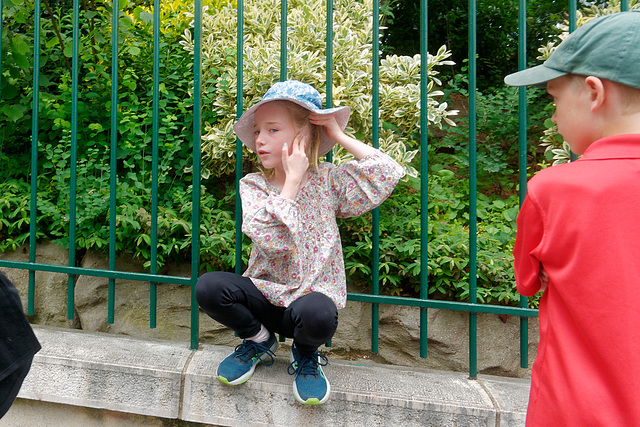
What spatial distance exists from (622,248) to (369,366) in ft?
4.28

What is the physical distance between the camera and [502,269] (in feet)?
7.58

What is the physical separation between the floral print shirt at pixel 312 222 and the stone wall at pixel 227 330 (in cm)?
77

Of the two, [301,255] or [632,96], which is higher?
[632,96]

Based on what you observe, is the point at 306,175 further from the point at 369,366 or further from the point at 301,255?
the point at 369,366

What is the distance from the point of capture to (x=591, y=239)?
955 millimetres

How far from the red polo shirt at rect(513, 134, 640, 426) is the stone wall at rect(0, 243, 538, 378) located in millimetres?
1325

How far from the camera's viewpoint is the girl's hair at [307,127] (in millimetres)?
1761

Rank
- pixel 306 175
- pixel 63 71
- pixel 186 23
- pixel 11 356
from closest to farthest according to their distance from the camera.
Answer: pixel 11 356 < pixel 306 175 < pixel 186 23 < pixel 63 71

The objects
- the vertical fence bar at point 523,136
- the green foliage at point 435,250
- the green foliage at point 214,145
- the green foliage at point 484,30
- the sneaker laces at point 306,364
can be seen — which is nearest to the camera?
the sneaker laces at point 306,364

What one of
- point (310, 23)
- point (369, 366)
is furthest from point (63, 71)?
point (369, 366)

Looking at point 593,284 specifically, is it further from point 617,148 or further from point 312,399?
point 312,399

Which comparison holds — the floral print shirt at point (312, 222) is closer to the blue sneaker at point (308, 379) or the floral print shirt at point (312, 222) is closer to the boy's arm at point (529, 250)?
the blue sneaker at point (308, 379)

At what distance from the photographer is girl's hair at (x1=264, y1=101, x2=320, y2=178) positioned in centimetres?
176

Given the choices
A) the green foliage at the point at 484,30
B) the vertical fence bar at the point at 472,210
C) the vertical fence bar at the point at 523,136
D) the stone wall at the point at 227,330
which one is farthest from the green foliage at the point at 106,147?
the green foliage at the point at 484,30
